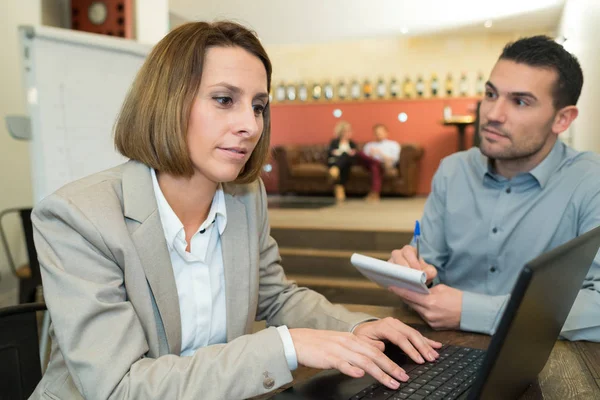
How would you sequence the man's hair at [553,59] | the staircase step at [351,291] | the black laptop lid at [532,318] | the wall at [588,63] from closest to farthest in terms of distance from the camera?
→ the black laptop lid at [532,318], the man's hair at [553,59], the wall at [588,63], the staircase step at [351,291]

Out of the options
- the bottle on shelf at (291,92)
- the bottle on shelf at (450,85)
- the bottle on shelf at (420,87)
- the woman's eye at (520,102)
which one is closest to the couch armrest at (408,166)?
the bottle on shelf at (420,87)

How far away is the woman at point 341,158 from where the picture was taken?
27.8 ft

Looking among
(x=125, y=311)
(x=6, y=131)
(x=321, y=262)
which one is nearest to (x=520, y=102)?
(x=125, y=311)

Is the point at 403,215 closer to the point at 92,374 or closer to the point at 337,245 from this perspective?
the point at 337,245

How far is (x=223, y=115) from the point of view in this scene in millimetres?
1167

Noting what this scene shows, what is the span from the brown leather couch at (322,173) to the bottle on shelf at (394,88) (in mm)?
1036

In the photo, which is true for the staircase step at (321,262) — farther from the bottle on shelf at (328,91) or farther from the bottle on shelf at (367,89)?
the bottle on shelf at (328,91)

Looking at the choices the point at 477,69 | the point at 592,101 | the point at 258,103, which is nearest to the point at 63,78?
the point at 258,103

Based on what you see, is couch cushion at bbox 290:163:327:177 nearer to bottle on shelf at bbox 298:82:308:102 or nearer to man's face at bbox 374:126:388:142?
man's face at bbox 374:126:388:142

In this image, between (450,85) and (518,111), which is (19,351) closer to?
(518,111)

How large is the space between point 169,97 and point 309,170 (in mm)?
7737

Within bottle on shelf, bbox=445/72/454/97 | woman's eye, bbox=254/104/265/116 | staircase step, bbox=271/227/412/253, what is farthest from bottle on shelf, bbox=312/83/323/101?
woman's eye, bbox=254/104/265/116

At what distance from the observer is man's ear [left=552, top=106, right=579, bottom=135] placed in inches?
67.3

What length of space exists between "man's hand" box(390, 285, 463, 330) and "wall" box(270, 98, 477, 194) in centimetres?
768
